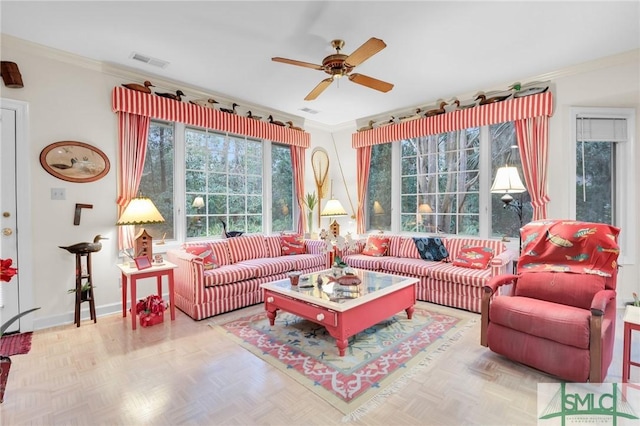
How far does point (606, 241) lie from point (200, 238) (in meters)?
4.37

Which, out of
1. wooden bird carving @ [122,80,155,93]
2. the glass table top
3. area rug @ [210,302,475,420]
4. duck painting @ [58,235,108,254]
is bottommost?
area rug @ [210,302,475,420]

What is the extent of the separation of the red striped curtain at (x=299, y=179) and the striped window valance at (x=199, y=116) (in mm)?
140

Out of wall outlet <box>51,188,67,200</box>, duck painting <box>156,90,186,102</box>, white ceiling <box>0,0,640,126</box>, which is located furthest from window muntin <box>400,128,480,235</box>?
wall outlet <box>51,188,67,200</box>

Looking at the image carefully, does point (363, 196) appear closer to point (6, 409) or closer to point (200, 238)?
point (200, 238)

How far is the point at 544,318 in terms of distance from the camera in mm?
2131

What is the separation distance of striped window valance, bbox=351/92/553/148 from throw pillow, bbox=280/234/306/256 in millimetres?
2073

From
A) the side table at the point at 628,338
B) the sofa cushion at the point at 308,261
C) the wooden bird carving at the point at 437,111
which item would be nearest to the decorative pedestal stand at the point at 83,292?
the sofa cushion at the point at 308,261

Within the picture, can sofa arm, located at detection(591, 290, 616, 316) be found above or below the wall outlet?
below

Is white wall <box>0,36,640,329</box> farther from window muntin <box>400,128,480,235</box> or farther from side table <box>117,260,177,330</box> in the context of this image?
window muntin <box>400,128,480,235</box>

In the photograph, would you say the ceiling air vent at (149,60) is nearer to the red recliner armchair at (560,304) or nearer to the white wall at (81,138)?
the white wall at (81,138)

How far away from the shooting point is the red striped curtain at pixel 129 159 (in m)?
3.58

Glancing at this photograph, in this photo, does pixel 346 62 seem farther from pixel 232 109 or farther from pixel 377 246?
pixel 377 246

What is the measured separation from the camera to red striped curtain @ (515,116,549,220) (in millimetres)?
3777

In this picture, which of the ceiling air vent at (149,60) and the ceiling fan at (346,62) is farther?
the ceiling air vent at (149,60)
